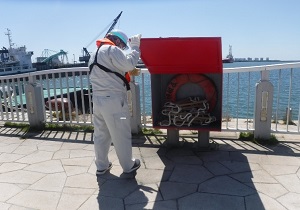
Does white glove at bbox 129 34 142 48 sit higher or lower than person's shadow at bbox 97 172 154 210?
higher

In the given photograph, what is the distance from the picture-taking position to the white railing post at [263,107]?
13.7ft

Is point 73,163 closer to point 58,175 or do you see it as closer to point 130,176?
point 58,175

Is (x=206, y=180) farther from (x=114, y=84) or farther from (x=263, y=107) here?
(x=263, y=107)

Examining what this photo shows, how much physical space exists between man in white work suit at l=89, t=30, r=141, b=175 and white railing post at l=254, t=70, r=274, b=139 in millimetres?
2205

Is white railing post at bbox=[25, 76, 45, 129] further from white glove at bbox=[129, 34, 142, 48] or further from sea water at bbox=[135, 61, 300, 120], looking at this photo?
white glove at bbox=[129, 34, 142, 48]

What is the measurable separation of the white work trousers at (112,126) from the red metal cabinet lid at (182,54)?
2.68 ft

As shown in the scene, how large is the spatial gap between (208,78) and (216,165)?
132 cm

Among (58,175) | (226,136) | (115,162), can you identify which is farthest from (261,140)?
(58,175)

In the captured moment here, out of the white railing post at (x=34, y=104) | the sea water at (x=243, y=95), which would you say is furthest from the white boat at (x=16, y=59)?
the white railing post at (x=34, y=104)

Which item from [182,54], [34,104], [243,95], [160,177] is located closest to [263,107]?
[182,54]

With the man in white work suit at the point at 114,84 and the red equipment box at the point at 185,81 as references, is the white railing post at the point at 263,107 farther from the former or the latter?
the man in white work suit at the point at 114,84

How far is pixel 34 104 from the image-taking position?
18.3ft

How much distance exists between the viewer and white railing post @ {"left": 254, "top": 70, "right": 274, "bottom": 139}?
418 centimetres

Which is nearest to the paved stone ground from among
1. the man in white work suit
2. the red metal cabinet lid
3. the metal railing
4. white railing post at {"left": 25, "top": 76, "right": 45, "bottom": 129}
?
the man in white work suit
